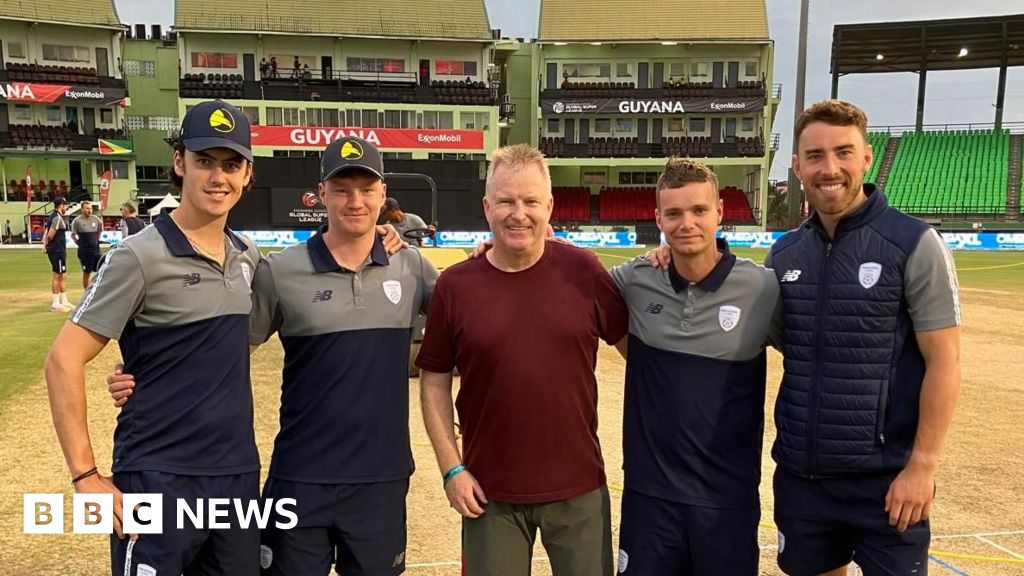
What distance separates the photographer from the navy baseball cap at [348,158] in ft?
10.0

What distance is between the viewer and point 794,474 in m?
3.04

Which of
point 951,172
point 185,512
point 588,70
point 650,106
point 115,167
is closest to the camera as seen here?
point 185,512

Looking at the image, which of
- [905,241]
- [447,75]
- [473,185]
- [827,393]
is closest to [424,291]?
[827,393]

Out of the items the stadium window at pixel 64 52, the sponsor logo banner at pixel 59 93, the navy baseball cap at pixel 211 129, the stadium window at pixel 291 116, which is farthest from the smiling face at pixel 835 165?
the stadium window at pixel 64 52

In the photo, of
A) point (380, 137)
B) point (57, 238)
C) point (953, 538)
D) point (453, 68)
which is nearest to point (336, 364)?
point (953, 538)

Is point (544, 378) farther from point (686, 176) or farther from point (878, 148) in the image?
point (878, 148)

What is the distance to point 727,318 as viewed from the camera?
295 cm

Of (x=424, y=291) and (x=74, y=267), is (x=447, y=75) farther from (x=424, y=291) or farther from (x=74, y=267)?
(x=424, y=291)

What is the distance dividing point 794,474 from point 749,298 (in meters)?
0.80

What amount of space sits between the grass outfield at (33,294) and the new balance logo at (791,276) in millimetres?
7898

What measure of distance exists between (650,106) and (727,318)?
159 feet

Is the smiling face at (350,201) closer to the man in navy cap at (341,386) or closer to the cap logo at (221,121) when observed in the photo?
the man in navy cap at (341,386)

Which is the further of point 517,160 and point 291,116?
point 291,116

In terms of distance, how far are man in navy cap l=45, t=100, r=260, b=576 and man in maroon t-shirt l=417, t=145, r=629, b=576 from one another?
0.79m
